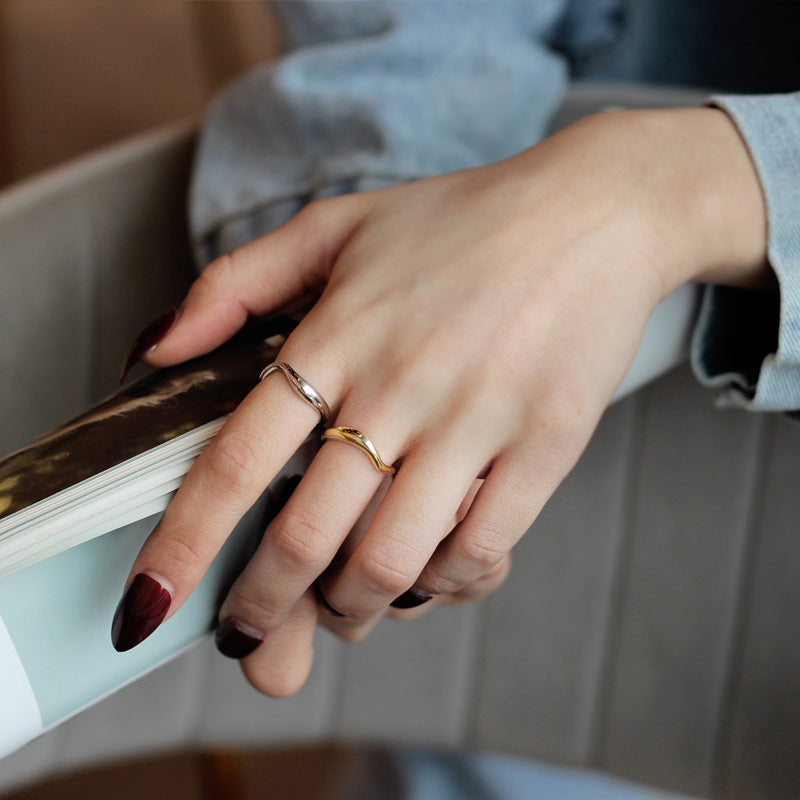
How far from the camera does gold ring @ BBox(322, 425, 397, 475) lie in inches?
12.5

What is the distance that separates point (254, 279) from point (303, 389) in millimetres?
90

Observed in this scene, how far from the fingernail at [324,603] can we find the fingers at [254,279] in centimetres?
13

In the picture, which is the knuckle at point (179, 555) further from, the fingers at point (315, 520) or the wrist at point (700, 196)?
the wrist at point (700, 196)

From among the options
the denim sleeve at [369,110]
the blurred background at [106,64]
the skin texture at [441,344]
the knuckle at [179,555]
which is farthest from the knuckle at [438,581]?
the blurred background at [106,64]

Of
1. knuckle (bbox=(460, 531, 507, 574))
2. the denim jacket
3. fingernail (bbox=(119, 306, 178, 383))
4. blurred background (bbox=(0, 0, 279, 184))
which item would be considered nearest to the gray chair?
the denim jacket

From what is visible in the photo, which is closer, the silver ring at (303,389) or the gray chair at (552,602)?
the silver ring at (303,389)

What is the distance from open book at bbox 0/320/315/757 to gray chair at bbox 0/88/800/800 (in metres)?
0.22

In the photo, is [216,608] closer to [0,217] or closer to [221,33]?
[0,217]

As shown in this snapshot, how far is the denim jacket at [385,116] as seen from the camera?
49 centimetres

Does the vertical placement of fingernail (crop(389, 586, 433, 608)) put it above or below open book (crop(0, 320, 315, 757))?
below

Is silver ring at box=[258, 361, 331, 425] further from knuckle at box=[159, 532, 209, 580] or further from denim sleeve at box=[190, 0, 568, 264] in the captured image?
denim sleeve at box=[190, 0, 568, 264]

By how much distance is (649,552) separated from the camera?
604 millimetres

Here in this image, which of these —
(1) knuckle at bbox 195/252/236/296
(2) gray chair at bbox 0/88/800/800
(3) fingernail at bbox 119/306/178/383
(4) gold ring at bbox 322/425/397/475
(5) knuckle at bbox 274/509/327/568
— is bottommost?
(2) gray chair at bbox 0/88/800/800

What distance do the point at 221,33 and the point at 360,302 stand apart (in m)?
1.23
